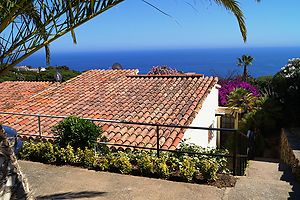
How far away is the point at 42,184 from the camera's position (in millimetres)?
5195

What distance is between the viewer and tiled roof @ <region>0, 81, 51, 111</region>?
1385cm

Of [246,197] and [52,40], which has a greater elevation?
[52,40]

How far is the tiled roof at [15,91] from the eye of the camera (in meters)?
13.8

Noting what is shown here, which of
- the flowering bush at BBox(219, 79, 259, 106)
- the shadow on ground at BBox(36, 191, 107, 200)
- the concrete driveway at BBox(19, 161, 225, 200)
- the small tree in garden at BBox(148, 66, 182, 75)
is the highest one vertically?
the small tree in garden at BBox(148, 66, 182, 75)

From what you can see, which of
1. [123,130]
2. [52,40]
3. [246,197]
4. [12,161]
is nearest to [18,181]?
[12,161]

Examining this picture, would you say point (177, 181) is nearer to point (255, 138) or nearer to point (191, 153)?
point (191, 153)

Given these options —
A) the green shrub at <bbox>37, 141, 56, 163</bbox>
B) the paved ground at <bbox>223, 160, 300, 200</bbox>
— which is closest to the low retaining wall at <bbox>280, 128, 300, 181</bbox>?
the paved ground at <bbox>223, 160, 300, 200</bbox>

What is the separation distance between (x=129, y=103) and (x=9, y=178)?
306 inches

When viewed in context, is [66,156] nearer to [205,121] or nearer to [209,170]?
[209,170]

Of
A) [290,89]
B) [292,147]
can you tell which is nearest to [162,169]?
[292,147]

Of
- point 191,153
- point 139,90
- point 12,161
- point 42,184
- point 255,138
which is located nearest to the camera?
point 12,161

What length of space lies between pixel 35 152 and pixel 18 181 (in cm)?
269

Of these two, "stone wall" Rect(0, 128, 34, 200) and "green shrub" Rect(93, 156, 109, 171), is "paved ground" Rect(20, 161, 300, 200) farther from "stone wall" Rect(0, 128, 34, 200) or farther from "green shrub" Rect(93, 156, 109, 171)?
"stone wall" Rect(0, 128, 34, 200)

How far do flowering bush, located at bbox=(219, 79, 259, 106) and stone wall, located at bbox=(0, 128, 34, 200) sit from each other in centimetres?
1486
